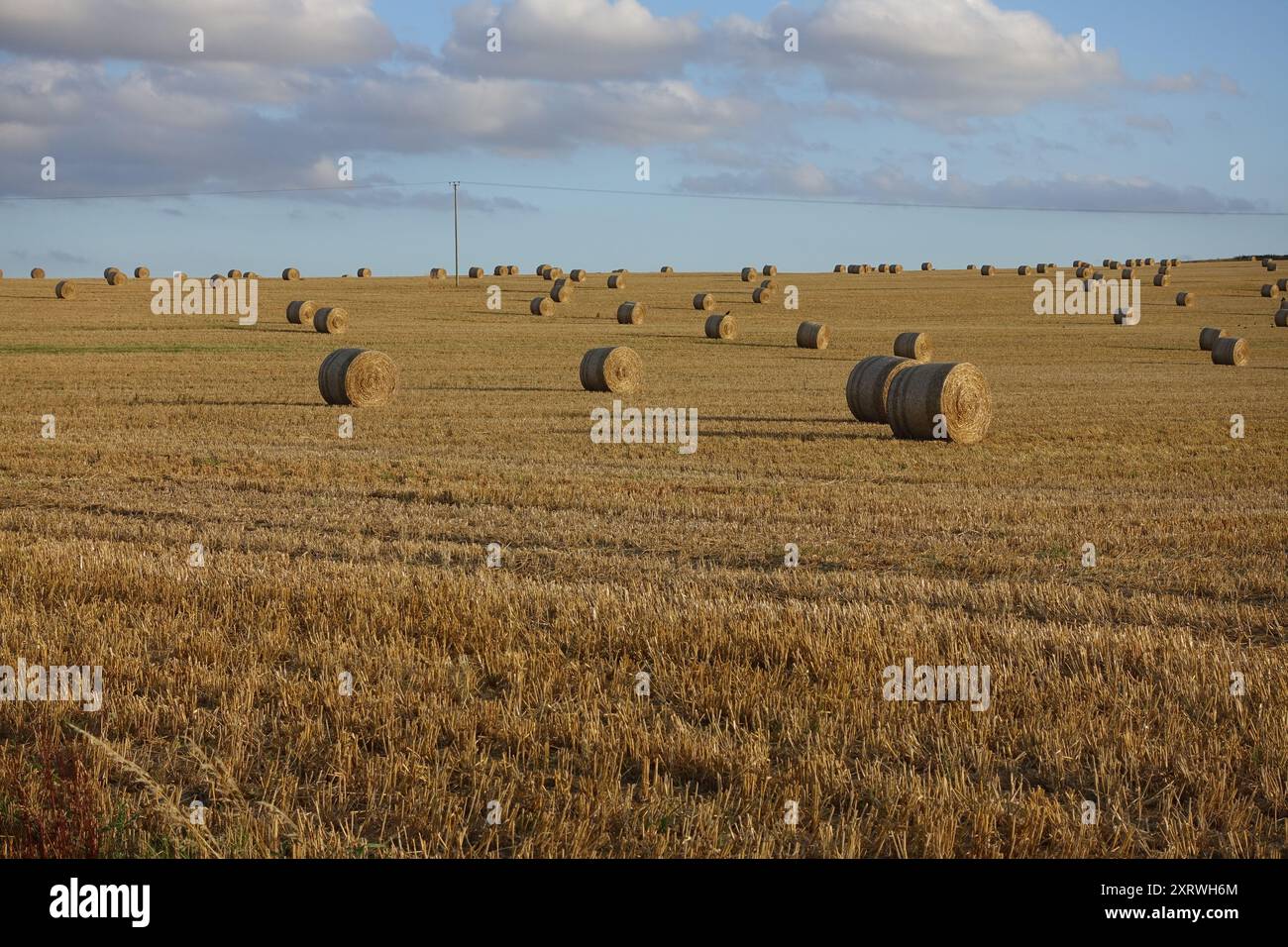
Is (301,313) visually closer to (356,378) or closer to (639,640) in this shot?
(356,378)

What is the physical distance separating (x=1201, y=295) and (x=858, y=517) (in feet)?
233

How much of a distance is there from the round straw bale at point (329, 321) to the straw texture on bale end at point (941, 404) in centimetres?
3235


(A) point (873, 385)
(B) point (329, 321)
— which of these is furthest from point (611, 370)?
(B) point (329, 321)

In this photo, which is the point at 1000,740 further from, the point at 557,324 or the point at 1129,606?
the point at 557,324

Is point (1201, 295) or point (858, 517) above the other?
point (1201, 295)

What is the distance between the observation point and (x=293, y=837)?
4520 millimetres

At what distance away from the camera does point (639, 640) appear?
726 centimetres

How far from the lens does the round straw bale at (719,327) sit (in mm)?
48188

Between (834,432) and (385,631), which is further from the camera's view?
(834,432)

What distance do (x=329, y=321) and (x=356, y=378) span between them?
24691 mm

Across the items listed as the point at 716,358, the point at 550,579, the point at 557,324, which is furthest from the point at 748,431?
the point at 557,324

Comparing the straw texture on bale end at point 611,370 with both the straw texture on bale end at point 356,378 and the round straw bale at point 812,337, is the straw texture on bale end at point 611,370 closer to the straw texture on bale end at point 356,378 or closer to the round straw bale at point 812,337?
the straw texture on bale end at point 356,378

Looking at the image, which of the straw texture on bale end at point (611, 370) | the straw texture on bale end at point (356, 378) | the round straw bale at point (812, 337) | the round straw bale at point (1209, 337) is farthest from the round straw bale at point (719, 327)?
the straw texture on bale end at point (356, 378)

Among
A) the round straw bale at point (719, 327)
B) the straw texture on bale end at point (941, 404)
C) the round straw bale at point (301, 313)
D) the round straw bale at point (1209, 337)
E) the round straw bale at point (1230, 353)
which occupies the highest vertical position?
the round straw bale at point (301, 313)
